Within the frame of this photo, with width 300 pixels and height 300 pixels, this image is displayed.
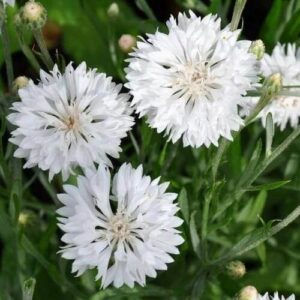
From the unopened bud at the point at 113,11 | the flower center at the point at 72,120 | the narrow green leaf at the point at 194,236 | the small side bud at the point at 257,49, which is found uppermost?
the unopened bud at the point at 113,11

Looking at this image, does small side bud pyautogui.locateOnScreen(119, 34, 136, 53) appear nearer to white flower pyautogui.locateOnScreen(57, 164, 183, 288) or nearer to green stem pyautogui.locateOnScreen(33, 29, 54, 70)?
green stem pyautogui.locateOnScreen(33, 29, 54, 70)

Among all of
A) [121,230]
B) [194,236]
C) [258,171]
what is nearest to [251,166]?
[258,171]

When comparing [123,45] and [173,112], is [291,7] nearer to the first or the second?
[123,45]

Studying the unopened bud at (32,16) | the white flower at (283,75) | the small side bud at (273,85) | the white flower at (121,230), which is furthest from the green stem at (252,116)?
the unopened bud at (32,16)

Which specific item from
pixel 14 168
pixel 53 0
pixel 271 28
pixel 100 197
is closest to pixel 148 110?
pixel 100 197

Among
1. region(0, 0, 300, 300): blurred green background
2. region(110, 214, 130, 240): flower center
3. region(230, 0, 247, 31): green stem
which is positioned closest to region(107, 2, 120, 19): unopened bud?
region(0, 0, 300, 300): blurred green background

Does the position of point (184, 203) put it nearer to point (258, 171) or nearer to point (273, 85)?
point (258, 171)

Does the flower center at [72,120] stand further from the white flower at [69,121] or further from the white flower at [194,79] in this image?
the white flower at [194,79]
